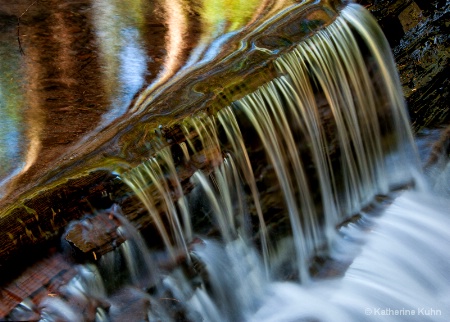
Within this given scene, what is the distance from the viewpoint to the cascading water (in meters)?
4.27

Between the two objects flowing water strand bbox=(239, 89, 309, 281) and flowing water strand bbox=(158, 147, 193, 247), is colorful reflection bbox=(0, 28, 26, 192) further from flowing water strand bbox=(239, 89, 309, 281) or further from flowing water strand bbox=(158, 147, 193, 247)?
flowing water strand bbox=(239, 89, 309, 281)

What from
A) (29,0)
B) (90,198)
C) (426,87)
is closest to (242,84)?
(90,198)

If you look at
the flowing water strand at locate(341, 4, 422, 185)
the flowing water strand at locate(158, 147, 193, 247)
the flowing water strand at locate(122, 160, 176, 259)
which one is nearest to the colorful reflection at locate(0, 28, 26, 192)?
the flowing water strand at locate(122, 160, 176, 259)

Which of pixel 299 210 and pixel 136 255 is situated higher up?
pixel 136 255

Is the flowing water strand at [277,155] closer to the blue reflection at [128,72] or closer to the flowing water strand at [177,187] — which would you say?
the flowing water strand at [177,187]

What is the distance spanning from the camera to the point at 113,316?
3.95 m

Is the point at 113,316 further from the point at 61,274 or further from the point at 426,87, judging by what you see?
the point at 426,87

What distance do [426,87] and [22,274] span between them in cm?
451

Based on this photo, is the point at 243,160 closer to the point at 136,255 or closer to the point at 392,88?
the point at 136,255

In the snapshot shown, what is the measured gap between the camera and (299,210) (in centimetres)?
518

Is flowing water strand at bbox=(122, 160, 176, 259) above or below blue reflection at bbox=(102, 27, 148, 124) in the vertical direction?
below

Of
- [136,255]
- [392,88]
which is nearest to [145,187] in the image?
[136,255]

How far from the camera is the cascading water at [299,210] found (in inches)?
168

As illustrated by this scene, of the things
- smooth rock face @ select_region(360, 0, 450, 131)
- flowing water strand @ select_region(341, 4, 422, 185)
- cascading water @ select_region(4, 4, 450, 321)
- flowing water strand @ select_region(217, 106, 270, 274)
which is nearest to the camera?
cascading water @ select_region(4, 4, 450, 321)
